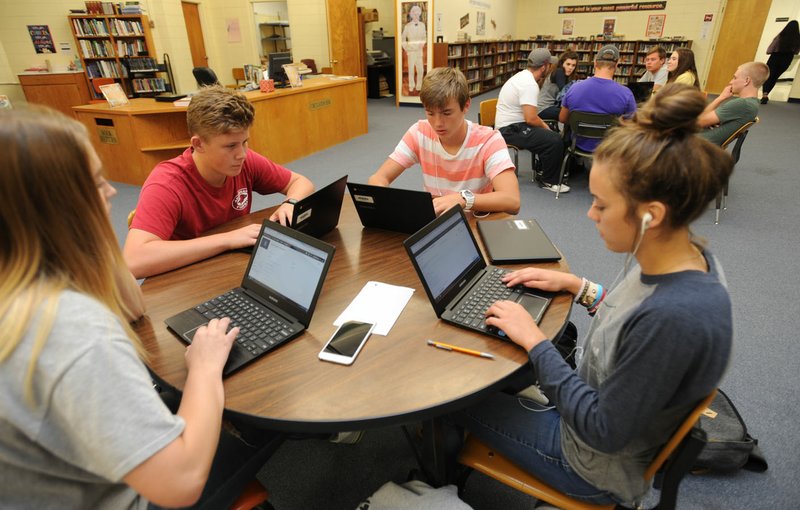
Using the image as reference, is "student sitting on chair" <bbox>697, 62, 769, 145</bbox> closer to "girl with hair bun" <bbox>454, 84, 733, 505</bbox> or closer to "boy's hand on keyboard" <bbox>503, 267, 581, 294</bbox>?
"boy's hand on keyboard" <bbox>503, 267, 581, 294</bbox>

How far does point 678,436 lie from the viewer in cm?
78

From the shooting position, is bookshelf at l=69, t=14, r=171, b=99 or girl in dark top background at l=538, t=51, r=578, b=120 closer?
girl in dark top background at l=538, t=51, r=578, b=120

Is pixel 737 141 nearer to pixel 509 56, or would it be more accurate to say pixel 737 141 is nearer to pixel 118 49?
pixel 118 49

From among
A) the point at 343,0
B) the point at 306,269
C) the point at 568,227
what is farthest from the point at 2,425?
the point at 343,0

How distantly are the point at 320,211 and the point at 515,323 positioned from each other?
0.83m

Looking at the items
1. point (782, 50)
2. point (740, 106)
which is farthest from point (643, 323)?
point (782, 50)

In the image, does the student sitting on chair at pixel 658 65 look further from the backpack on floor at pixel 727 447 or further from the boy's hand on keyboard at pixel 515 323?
the boy's hand on keyboard at pixel 515 323

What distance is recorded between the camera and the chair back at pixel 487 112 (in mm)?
4206

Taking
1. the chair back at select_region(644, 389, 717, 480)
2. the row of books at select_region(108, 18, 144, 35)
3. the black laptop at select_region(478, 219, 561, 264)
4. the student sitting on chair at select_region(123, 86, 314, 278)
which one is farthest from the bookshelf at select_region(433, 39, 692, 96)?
the chair back at select_region(644, 389, 717, 480)

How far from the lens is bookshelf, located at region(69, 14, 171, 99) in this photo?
23.7 ft

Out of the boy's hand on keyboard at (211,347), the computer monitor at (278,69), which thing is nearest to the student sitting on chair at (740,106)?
the boy's hand on keyboard at (211,347)

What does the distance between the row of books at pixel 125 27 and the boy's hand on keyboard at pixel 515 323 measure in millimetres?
8955

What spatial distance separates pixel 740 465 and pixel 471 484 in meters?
0.97

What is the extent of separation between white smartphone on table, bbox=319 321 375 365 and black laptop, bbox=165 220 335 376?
10cm
